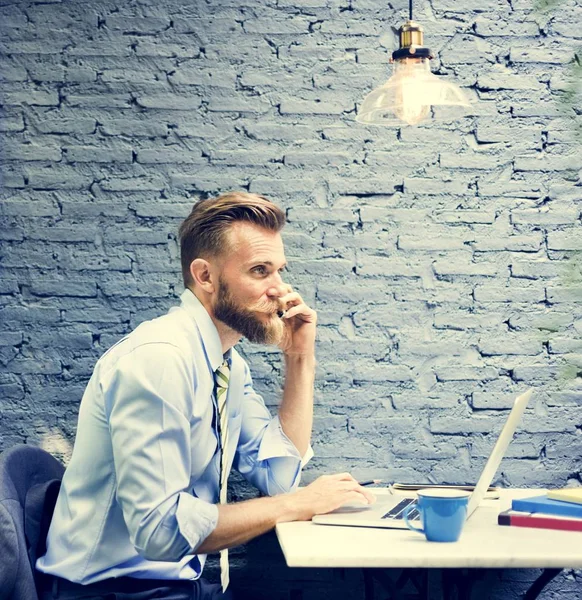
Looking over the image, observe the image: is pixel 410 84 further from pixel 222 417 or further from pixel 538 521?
pixel 538 521

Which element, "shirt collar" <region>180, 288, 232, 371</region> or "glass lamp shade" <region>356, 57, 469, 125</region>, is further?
"glass lamp shade" <region>356, 57, 469, 125</region>

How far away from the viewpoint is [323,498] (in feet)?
6.63

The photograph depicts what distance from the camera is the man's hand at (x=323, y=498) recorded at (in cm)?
197

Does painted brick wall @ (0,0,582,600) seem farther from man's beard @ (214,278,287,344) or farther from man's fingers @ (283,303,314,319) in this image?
man's beard @ (214,278,287,344)

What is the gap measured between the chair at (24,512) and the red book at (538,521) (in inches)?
44.4

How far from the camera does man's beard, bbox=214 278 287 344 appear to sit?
88.7 inches

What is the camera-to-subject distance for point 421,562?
1.63 meters

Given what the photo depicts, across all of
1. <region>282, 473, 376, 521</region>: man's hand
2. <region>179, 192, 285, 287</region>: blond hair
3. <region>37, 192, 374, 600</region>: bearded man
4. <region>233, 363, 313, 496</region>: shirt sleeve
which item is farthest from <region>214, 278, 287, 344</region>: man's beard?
<region>282, 473, 376, 521</region>: man's hand

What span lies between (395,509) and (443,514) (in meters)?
0.40

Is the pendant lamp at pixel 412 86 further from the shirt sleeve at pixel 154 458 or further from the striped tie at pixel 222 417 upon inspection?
the shirt sleeve at pixel 154 458

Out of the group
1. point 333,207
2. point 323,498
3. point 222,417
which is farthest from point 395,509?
point 333,207

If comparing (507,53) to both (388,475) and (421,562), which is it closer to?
(388,475)

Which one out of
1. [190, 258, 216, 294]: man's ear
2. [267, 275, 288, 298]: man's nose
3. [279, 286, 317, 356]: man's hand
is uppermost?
[190, 258, 216, 294]: man's ear

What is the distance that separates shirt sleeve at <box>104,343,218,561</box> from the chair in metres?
0.25
